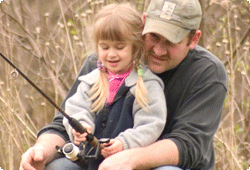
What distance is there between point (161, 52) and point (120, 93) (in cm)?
36

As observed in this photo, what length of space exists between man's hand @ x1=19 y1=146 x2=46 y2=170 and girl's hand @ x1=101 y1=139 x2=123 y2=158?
0.43 meters

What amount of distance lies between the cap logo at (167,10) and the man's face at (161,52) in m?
0.12

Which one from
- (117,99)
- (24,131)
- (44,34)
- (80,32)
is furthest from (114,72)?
(44,34)

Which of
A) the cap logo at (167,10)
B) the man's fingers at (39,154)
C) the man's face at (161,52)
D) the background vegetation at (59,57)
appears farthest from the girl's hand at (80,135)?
the background vegetation at (59,57)

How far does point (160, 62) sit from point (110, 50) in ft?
1.20

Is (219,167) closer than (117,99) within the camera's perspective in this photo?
No

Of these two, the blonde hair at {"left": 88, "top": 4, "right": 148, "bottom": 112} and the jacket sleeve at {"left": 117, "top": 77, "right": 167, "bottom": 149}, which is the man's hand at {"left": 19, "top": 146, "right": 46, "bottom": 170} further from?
the jacket sleeve at {"left": 117, "top": 77, "right": 167, "bottom": 149}

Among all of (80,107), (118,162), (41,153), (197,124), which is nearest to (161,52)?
(197,124)

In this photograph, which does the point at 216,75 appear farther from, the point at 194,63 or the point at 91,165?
the point at 91,165

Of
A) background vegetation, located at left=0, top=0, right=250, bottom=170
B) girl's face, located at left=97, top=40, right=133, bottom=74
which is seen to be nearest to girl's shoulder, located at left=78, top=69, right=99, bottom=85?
girl's face, located at left=97, top=40, right=133, bottom=74

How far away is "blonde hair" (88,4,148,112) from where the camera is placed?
2965 millimetres

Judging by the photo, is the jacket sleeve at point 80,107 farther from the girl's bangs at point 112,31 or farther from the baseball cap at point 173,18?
the baseball cap at point 173,18

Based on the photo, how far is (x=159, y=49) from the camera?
3195 mm

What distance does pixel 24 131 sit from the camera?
15.6 ft
